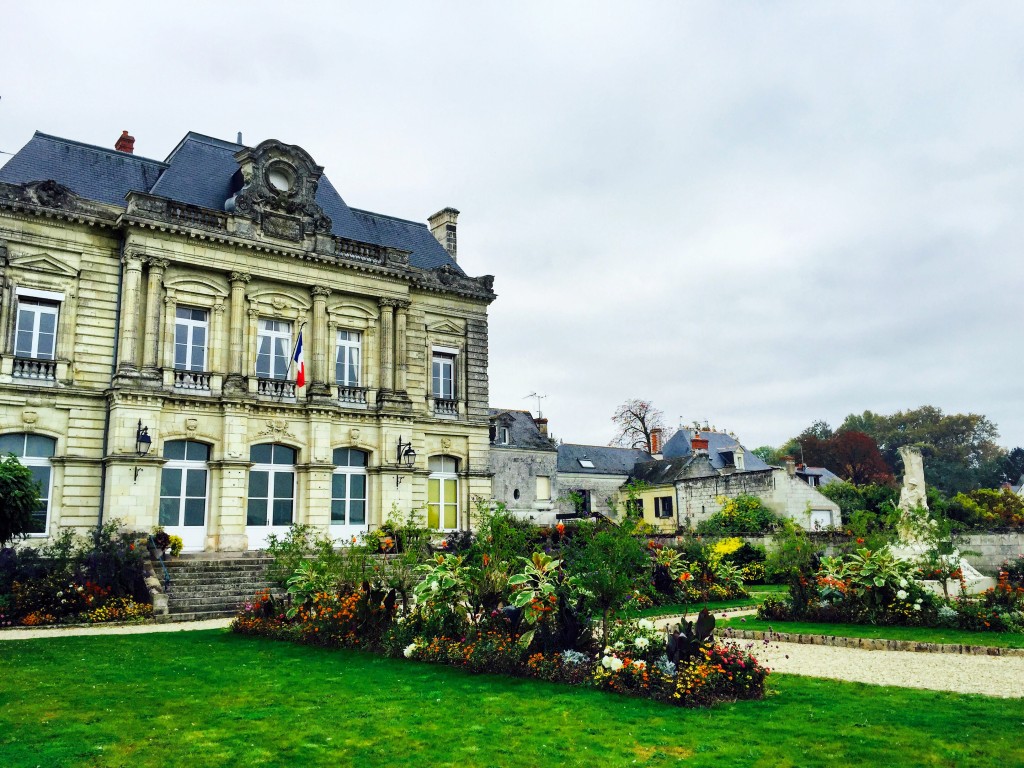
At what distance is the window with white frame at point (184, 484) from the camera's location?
798 inches

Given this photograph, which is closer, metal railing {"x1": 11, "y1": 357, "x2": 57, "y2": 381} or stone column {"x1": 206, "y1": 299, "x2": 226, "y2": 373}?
metal railing {"x1": 11, "y1": 357, "x2": 57, "y2": 381}

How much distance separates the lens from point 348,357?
24.2 metres

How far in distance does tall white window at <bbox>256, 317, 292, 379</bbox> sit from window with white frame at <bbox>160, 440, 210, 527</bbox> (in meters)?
2.79

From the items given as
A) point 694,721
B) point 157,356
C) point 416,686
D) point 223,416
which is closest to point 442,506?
point 223,416

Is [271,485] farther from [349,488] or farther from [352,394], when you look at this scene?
[352,394]

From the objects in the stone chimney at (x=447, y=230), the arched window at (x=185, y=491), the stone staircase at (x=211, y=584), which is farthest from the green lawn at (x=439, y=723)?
the stone chimney at (x=447, y=230)

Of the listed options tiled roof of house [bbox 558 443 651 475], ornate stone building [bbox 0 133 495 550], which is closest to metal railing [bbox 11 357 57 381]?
ornate stone building [bbox 0 133 495 550]

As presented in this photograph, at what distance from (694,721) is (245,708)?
14.0 ft

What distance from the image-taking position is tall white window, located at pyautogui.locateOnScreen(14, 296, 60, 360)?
19322 mm

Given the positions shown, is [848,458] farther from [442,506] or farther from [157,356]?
[157,356]

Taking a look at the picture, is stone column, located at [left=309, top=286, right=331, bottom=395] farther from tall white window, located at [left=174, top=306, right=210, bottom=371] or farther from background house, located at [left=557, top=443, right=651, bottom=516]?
background house, located at [left=557, top=443, right=651, bottom=516]

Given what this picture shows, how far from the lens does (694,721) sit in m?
7.11

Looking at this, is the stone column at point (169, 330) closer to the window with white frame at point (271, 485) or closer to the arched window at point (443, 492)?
the window with white frame at point (271, 485)

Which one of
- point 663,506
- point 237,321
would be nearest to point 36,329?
Answer: point 237,321
